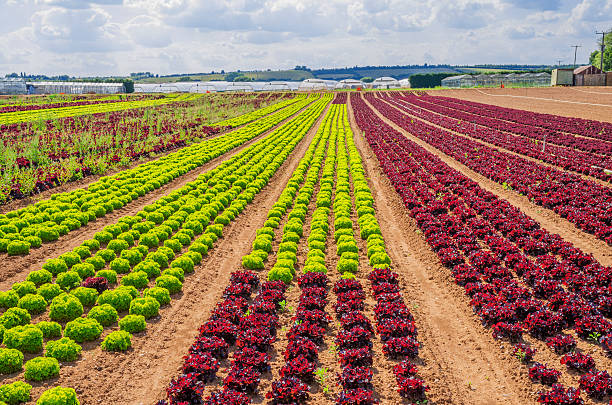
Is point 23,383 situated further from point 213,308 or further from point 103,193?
point 103,193

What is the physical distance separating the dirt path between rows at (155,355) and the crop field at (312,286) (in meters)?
0.05

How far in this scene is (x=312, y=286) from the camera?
13484 mm

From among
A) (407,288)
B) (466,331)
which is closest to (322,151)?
(407,288)

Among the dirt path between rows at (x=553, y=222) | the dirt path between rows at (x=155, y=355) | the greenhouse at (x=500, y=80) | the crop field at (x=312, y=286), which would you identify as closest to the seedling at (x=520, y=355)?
the crop field at (x=312, y=286)

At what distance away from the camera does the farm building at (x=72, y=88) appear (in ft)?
420

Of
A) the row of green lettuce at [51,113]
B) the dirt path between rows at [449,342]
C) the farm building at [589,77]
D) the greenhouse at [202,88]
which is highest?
the greenhouse at [202,88]

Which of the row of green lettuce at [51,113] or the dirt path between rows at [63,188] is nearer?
the dirt path between rows at [63,188]

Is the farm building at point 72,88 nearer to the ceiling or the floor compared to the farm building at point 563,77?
nearer to the ceiling

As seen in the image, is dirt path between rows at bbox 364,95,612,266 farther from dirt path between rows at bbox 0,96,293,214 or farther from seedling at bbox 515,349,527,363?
dirt path between rows at bbox 0,96,293,214

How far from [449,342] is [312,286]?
13.9ft

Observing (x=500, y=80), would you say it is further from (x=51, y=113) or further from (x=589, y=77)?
(x=51, y=113)

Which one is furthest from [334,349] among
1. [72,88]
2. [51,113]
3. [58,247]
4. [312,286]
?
[72,88]

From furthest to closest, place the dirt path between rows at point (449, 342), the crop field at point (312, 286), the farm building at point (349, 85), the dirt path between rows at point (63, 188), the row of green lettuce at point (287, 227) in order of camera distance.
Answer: the farm building at point (349, 85), the dirt path between rows at point (63, 188), the row of green lettuce at point (287, 227), the crop field at point (312, 286), the dirt path between rows at point (449, 342)

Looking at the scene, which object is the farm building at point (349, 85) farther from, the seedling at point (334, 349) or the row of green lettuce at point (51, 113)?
the seedling at point (334, 349)
